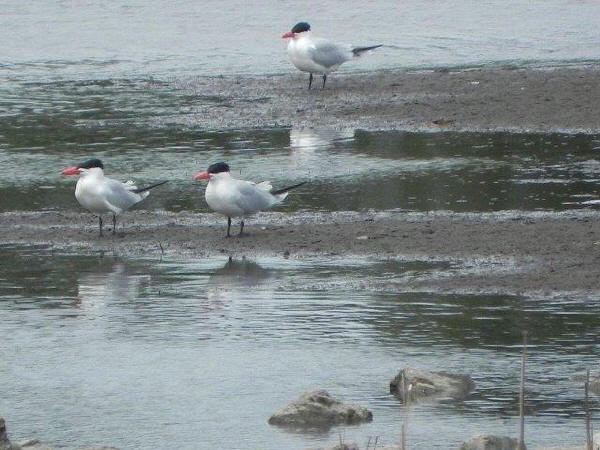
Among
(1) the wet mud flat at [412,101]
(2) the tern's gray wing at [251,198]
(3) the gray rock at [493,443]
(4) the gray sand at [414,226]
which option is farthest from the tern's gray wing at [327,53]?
(3) the gray rock at [493,443]

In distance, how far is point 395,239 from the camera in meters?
14.0

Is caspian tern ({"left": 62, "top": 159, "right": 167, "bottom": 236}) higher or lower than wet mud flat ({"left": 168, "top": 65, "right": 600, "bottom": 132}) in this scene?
lower

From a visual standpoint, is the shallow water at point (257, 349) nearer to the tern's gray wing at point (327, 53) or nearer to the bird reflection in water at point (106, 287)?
the bird reflection in water at point (106, 287)

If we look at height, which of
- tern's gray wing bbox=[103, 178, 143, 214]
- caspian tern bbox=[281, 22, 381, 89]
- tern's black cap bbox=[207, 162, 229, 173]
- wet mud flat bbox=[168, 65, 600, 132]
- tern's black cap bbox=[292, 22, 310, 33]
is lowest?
tern's gray wing bbox=[103, 178, 143, 214]

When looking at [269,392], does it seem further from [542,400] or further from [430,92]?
[430,92]

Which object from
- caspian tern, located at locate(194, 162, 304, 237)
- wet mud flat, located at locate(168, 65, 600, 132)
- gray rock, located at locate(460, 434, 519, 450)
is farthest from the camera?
wet mud flat, located at locate(168, 65, 600, 132)

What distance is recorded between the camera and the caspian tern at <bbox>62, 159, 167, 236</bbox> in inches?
578

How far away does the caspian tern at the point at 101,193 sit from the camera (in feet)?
48.2

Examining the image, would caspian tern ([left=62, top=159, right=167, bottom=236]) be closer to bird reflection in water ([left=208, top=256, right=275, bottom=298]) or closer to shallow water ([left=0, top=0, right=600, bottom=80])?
bird reflection in water ([left=208, top=256, right=275, bottom=298])

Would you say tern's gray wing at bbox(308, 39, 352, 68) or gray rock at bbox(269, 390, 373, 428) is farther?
tern's gray wing at bbox(308, 39, 352, 68)

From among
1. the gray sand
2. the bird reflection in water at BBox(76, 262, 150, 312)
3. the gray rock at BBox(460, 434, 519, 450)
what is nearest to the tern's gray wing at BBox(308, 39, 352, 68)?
the gray sand

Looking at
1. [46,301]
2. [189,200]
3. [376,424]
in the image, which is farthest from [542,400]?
[189,200]

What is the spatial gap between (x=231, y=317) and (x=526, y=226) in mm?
3662

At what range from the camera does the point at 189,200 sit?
16.2 metres
